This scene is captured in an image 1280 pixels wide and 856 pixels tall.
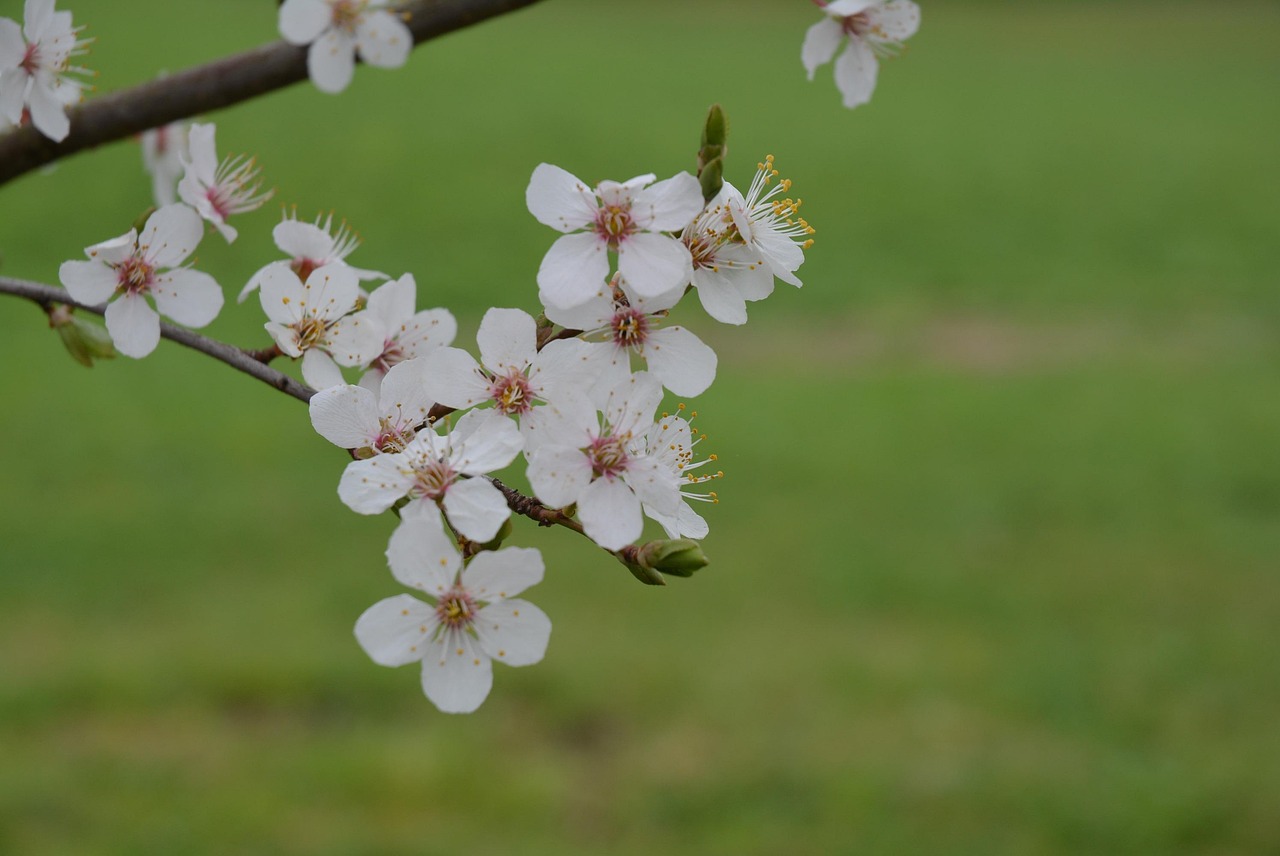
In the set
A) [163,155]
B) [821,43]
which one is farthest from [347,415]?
[163,155]

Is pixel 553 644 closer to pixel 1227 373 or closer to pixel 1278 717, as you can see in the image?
pixel 1278 717

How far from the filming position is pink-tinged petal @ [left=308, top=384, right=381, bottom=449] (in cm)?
104

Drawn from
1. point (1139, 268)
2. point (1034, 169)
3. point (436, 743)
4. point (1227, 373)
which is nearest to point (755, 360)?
point (1227, 373)

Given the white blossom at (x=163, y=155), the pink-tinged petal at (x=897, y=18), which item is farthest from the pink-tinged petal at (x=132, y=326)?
the pink-tinged petal at (x=897, y=18)

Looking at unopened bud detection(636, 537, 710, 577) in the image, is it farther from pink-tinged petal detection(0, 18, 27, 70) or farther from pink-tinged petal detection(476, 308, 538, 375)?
pink-tinged petal detection(0, 18, 27, 70)

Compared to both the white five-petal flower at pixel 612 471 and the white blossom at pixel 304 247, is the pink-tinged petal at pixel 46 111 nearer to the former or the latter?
the white blossom at pixel 304 247

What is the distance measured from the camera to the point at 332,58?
127 cm

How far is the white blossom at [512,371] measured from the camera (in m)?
1.03

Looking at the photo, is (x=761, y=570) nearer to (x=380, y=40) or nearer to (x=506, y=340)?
(x=380, y=40)

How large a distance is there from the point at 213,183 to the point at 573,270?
59 centimetres

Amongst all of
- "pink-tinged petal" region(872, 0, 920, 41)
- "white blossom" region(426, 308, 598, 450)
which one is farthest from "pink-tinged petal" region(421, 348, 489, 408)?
"pink-tinged petal" region(872, 0, 920, 41)

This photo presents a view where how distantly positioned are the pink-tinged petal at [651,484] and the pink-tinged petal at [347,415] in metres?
0.22

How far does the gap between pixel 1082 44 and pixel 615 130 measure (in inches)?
492

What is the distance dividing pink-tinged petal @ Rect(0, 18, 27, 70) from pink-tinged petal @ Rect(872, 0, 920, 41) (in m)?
0.92
